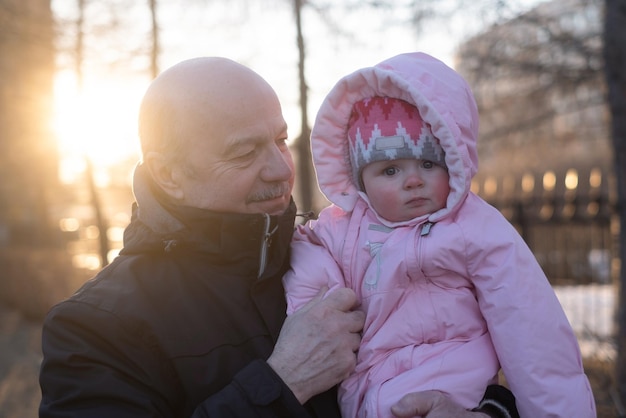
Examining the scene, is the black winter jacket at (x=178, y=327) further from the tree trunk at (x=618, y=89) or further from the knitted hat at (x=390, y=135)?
the tree trunk at (x=618, y=89)

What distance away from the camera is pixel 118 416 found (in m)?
2.03

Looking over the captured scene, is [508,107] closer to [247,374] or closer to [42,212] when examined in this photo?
[247,374]

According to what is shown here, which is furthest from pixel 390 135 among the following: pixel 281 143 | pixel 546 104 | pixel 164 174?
pixel 546 104

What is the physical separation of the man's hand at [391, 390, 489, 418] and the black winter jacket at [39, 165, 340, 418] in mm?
270

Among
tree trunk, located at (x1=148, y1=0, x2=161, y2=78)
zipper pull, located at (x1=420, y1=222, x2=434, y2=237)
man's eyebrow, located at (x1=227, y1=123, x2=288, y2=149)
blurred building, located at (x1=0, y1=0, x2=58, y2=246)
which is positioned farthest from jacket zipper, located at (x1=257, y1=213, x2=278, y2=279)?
blurred building, located at (x1=0, y1=0, x2=58, y2=246)

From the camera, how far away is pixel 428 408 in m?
2.12

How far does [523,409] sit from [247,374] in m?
0.77

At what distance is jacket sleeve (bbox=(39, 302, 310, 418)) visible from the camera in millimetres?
2041

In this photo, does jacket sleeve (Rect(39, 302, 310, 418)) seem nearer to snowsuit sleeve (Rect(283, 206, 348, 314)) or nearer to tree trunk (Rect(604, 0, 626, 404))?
snowsuit sleeve (Rect(283, 206, 348, 314))

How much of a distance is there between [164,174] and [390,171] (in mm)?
726

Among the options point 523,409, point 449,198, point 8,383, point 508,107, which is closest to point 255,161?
point 449,198

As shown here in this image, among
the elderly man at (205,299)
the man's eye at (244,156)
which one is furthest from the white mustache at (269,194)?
the man's eye at (244,156)

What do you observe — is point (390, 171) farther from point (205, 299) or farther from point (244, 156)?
point (205, 299)

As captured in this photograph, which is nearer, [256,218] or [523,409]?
[523,409]
